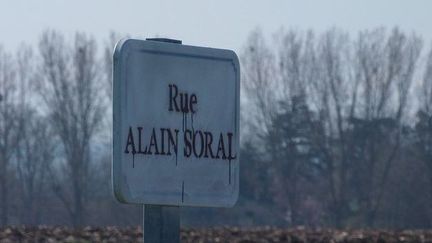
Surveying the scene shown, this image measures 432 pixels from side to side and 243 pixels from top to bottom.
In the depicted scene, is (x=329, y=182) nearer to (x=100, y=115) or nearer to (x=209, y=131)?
(x=100, y=115)

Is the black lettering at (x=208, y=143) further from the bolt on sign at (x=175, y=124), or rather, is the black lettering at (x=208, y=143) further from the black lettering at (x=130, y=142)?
the black lettering at (x=130, y=142)

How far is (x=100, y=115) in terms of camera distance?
2677 inches

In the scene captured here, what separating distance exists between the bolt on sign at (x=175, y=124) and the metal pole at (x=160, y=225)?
0.08 ft

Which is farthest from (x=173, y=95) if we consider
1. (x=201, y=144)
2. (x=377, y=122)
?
(x=377, y=122)

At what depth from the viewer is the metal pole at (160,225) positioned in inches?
115

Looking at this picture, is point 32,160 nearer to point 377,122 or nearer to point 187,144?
point 377,122

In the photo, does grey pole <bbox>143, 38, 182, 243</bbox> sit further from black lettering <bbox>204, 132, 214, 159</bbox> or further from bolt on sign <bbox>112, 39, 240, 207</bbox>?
black lettering <bbox>204, 132, 214, 159</bbox>

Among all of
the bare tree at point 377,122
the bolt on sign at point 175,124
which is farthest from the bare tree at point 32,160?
the bolt on sign at point 175,124

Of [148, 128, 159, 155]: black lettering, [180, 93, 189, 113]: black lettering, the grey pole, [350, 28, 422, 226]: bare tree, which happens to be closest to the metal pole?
the grey pole

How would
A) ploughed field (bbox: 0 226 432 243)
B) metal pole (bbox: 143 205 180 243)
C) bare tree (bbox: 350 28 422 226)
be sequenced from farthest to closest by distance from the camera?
1. bare tree (bbox: 350 28 422 226)
2. ploughed field (bbox: 0 226 432 243)
3. metal pole (bbox: 143 205 180 243)

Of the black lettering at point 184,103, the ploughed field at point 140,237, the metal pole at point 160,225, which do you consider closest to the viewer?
the metal pole at point 160,225

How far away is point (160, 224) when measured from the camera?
295 centimetres

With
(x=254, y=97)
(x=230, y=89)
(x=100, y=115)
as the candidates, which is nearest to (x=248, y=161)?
(x=254, y=97)

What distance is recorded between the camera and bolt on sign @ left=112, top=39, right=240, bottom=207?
2.93 meters
